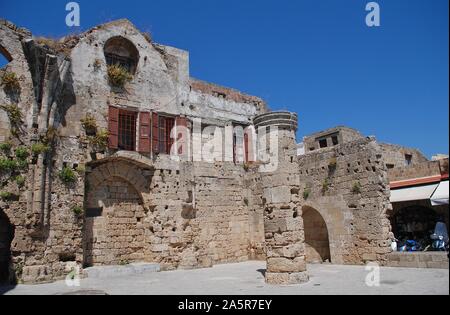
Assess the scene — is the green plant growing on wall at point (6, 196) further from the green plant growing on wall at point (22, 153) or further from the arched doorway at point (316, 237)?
the arched doorway at point (316, 237)

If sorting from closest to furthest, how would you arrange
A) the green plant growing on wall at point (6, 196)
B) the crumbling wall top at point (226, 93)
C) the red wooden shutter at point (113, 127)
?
the green plant growing on wall at point (6, 196) → the red wooden shutter at point (113, 127) → the crumbling wall top at point (226, 93)

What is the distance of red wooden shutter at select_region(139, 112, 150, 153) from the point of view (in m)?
14.3

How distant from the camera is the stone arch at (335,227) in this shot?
44.3 ft

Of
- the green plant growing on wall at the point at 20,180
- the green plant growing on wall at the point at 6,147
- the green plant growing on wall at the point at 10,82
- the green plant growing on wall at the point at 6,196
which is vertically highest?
the green plant growing on wall at the point at 10,82

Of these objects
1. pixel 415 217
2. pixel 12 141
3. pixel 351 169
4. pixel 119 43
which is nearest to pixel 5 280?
pixel 12 141

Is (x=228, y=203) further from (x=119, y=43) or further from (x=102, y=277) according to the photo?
(x=119, y=43)

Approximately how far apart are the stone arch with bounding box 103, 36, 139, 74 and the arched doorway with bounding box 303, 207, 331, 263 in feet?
29.3

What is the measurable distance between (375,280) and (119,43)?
1211 cm

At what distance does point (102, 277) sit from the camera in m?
11.9

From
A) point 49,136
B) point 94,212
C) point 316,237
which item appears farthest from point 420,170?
point 49,136

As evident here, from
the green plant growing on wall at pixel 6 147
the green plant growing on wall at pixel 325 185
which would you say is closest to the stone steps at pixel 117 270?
the green plant growing on wall at pixel 6 147

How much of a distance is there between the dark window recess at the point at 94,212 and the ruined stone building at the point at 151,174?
0.12ft

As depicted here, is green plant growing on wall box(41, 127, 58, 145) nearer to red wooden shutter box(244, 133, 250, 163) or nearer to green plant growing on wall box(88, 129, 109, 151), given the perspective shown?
green plant growing on wall box(88, 129, 109, 151)

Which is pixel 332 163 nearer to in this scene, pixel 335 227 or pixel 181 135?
pixel 335 227
